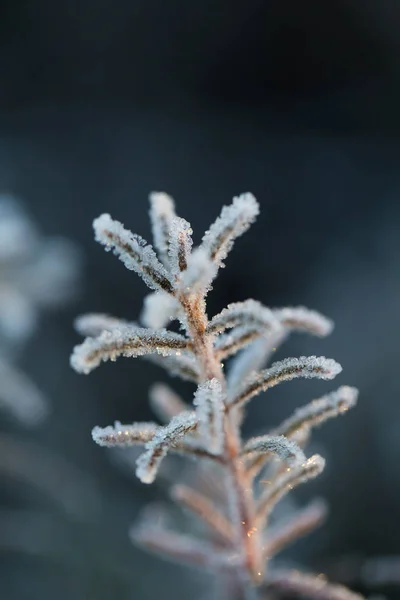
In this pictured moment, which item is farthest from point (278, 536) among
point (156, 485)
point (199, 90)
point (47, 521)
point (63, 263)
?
point (199, 90)

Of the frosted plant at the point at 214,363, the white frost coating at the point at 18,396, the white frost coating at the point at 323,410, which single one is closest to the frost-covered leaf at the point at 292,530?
the frosted plant at the point at 214,363

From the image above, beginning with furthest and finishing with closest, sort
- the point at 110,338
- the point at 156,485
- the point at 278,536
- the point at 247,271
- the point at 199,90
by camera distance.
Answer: the point at 199,90, the point at 247,271, the point at 156,485, the point at 278,536, the point at 110,338

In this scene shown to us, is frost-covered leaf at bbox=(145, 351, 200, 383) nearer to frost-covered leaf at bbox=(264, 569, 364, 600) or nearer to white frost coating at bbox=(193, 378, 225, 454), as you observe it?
white frost coating at bbox=(193, 378, 225, 454)

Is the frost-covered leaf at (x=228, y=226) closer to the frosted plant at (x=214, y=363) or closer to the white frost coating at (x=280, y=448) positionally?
the frosted plant at (x=214, y=363)

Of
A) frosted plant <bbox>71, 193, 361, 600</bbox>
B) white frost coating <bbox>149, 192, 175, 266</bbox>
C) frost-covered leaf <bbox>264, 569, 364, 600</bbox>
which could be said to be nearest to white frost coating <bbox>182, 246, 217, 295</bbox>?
frosted plant <bbox>71, 193, 361, 600</bbox>

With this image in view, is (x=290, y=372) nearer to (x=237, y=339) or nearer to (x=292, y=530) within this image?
(x=237, y=339)

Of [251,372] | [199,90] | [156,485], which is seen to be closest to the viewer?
[251,372]

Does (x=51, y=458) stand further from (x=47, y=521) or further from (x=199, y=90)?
(x=199, y=90)
